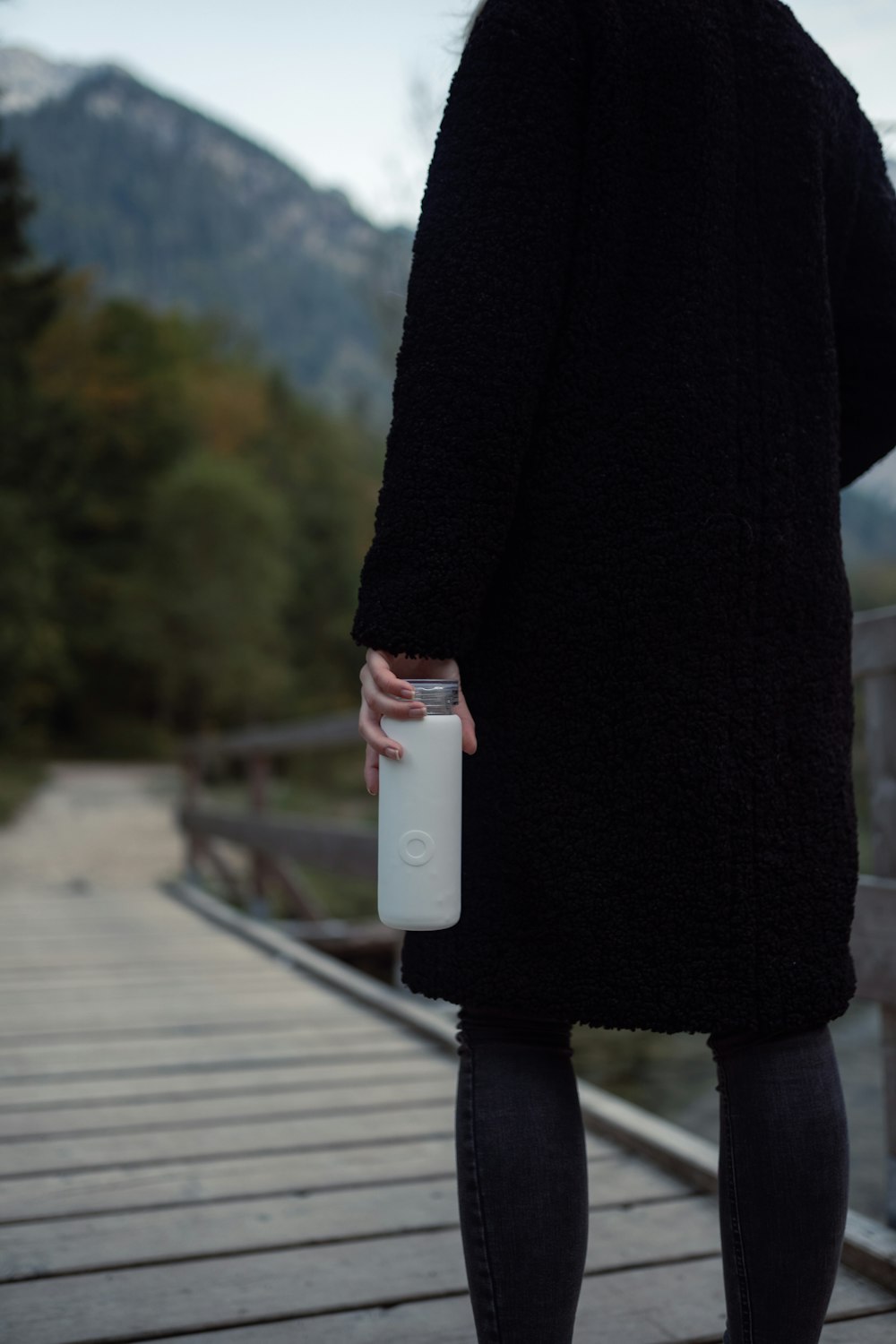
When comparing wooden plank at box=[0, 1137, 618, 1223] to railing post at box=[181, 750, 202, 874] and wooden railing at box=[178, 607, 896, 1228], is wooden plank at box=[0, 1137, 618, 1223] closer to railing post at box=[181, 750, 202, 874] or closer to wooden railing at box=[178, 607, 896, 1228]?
wooden railing at box=[178, 607, 896, 1228]

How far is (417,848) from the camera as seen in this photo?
782 millimetres

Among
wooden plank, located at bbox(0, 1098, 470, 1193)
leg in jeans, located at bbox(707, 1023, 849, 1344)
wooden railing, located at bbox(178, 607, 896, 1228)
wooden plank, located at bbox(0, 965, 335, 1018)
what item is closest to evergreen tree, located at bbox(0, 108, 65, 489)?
wooden railing, located at bbox(178, 607, 896, 1228)

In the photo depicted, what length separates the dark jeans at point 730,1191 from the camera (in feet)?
2.86

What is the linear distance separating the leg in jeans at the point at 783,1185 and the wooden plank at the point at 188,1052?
5.72ft

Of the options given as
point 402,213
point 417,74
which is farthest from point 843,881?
point 402,213

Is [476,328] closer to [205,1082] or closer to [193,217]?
[205,1082]

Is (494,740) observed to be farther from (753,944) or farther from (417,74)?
(417,74)

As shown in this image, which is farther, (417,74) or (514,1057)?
(417,74)

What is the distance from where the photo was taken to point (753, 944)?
2.75ft

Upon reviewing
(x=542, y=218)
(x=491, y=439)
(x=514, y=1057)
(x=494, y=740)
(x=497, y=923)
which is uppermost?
(x=542, y=218)

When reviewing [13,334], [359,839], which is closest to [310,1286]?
[359,839]

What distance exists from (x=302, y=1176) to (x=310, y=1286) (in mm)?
399

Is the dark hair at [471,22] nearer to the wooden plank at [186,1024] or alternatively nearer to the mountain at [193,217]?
the wooden plank at [186,1024]

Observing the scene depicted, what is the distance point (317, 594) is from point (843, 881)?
26.7 meters
